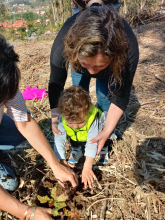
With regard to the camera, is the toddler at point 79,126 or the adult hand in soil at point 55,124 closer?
the toddler at point 79,126

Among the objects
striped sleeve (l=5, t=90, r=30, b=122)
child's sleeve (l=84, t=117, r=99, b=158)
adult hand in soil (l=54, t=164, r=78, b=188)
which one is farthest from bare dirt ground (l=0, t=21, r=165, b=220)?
striped sleeve (l=5, t=90, r=30, b=122)

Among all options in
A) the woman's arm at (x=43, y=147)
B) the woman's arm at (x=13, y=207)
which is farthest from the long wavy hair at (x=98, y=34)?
the woman's arm at (x=13, y=207)

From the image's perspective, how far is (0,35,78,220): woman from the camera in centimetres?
103

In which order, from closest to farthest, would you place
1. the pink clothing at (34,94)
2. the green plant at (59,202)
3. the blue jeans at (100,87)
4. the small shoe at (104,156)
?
the green plant at (59,202)
the small shoe at (104,156)
the blue jeans at (100,87)
the pink clothing at (34,94)

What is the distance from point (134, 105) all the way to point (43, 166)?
171 cm

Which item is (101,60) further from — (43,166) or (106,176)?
(43,166)

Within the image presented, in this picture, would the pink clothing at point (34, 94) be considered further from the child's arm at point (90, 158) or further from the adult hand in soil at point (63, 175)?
the adult hand in soil at point (63, 175)

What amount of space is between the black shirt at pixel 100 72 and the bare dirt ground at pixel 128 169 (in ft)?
2.13

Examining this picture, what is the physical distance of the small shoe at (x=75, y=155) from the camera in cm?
198

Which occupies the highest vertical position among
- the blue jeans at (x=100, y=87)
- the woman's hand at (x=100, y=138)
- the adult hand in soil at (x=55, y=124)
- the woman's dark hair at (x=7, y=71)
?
the woman's dark hair at (x=7, y=71)

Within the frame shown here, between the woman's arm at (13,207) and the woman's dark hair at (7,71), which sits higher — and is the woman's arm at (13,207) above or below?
below

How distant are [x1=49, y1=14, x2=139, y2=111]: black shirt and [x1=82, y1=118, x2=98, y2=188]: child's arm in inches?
13.6

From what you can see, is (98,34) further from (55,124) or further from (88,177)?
(88,177)

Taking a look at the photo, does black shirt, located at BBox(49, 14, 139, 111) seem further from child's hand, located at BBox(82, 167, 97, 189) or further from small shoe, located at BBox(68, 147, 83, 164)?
child's hand, located at BBox(82, 167, 97, 189)
